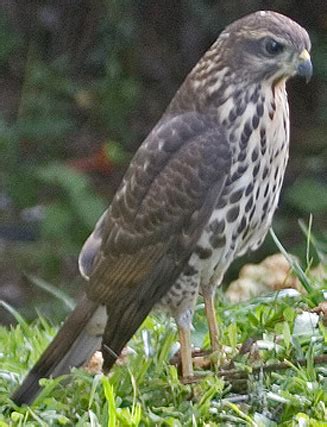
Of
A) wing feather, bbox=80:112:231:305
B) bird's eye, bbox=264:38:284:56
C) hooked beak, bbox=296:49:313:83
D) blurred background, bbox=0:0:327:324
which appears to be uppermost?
bird's eye, bbox=264:38:284:56

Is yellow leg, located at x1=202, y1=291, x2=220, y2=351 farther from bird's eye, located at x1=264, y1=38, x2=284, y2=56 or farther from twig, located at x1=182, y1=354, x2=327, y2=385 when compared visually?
bird's eye, located at x1=264, y1=38, x2=284, y2=56

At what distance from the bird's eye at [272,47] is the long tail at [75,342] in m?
1.05

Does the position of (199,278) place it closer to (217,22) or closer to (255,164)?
(255,164)

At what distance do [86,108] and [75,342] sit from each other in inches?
195

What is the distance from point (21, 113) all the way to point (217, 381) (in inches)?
211

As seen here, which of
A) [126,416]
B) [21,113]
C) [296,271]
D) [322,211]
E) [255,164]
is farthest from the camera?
[21,113]

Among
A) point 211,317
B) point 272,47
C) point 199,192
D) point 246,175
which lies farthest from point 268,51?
point 211,317

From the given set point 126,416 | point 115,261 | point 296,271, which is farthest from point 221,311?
point 126,416

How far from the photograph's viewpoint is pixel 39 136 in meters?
10.3

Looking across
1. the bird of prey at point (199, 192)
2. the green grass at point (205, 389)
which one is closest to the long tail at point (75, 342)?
the bird of prey at point (199, 192)

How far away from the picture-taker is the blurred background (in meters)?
9.38

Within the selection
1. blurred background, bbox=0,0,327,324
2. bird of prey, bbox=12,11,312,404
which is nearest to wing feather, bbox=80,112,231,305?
bird of prey, bbox=12,11,312,404

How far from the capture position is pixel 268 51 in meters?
5.46

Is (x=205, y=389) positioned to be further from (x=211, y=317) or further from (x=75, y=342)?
(x=75, y=342)
